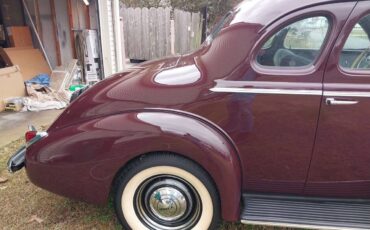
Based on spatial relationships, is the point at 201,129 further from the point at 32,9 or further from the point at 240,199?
the point at 32,9

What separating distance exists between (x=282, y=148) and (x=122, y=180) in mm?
1185

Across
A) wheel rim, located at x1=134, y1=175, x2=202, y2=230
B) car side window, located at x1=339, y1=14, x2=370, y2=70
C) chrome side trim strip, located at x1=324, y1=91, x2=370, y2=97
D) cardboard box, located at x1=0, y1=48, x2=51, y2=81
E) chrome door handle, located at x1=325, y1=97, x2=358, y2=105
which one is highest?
car side window, located at x1=339, y1=14, x2=370, y2=70

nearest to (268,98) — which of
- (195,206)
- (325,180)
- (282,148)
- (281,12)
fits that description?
(282,148)

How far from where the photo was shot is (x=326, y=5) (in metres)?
2.06

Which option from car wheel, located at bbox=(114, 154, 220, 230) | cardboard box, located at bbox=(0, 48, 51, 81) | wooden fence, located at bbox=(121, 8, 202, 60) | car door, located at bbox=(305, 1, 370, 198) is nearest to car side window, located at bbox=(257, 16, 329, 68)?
car door, located at bbox=(305, 1, 370, 198)

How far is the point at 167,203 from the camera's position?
245cm

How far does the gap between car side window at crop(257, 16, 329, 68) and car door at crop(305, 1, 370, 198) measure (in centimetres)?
12

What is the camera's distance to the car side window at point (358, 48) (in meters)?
2.12

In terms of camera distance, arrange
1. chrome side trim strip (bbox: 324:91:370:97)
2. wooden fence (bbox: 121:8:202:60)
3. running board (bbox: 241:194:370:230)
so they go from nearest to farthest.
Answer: chrome side trim strip (bbox: 324:91:370:97), running board (bbox: 241:194:370:230), wooden fence (bbox: 121:8:202:60)

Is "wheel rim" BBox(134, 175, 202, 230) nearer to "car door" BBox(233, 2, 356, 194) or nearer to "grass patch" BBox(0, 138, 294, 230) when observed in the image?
"grass patch" BBox(0, 138, 294, 230)

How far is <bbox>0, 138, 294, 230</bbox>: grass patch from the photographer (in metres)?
2.69

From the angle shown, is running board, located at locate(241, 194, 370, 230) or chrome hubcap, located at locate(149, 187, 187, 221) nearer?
running board, located at locate(241, 194, 370, 230)

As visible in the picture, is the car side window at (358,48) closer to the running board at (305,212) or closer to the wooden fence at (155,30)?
the running board at (305,212)

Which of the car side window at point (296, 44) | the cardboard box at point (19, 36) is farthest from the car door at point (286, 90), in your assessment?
the cardboard box at point (19, 36)
